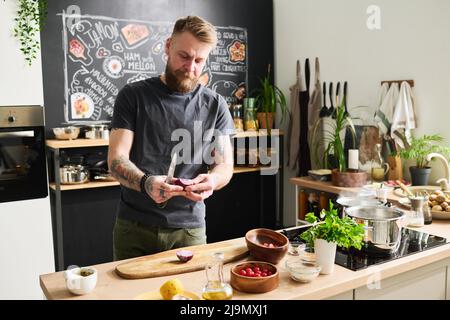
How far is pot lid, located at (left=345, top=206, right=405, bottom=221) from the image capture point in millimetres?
2018

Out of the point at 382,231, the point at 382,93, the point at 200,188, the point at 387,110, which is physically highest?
the point at 382,93

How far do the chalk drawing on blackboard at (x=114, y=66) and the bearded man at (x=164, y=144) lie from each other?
5.88ft

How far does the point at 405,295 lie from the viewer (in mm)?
1931

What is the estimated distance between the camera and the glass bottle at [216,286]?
5.03 ft

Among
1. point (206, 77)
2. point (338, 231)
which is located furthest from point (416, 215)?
point (206, 77)

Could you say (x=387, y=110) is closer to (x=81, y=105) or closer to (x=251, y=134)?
(x=251, y=134)

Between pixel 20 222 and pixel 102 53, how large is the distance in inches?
59.6

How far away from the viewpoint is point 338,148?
11.8 ft

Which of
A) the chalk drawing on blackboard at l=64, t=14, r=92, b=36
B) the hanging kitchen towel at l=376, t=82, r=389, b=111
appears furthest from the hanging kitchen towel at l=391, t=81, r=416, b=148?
the chalk drawing on blackboard at l=64, t=14, r=92, b=36

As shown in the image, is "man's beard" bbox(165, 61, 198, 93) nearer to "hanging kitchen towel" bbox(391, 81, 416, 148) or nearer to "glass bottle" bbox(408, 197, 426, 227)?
"glass bottle" bbox(408, 197, 426, 227)

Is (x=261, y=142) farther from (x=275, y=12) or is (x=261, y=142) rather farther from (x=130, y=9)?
(x=130, y=9)

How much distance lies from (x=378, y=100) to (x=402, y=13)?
2.23 feet

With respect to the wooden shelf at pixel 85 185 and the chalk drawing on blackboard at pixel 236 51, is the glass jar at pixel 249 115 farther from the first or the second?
the wooden shelf at pixel 85 185
